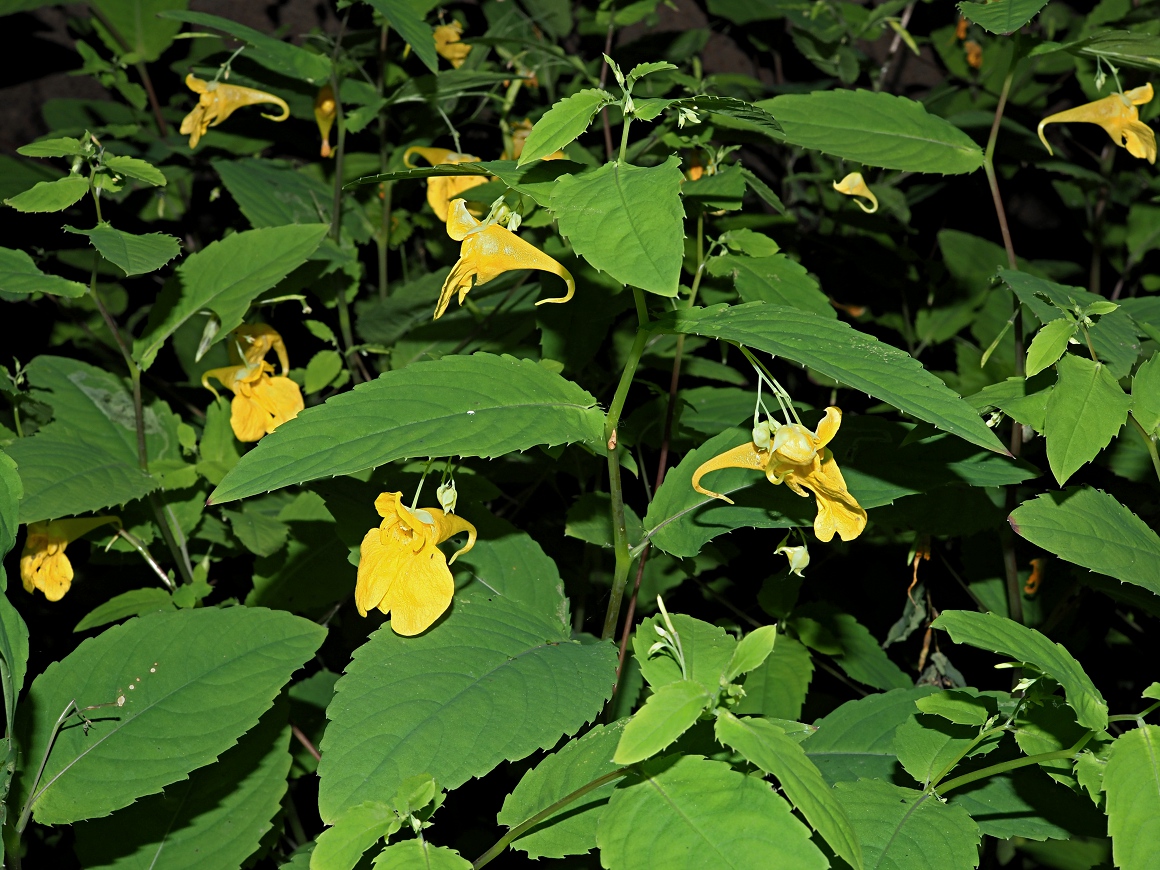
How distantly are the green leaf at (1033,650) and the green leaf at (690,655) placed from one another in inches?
8.6

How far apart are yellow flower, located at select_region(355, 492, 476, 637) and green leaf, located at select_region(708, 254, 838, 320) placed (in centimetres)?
63

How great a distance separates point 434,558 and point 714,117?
2.55ft

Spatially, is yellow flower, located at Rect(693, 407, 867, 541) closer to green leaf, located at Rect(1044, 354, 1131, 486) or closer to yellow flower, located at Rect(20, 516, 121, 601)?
green leaf, located at Rect(1044, 354, 1131, 486)

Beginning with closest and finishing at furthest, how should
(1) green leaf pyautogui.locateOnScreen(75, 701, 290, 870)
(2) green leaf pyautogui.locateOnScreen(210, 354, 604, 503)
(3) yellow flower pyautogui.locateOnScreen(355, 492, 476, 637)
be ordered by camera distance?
1. (2) green leaf pyautogui.locateOnScreen(210, 354, 604, 503)
2. (3) yellow flower pyautogui.locateOnScreen(355, 492, 476, 637)
3. (1) green leaf pyautogui.locateOnScreen(75, 701, 290, 870)

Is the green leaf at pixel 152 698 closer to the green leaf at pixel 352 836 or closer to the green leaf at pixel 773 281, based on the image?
the green leaf at pixel 352 836

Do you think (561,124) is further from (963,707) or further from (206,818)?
(206,818)

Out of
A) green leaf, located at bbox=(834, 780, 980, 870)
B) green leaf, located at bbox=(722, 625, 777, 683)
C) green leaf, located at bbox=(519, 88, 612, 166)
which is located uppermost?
green leaf, located at bbox=(519, 88, 612, 166)

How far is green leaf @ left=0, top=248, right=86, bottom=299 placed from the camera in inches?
50.8

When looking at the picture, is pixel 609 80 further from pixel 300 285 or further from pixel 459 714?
pixel 459 714

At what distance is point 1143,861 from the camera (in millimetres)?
818

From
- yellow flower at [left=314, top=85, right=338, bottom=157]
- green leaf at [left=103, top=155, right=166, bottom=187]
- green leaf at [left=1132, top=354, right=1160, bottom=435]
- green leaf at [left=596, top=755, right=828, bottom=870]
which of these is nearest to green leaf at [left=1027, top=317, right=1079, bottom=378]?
green leaf at [left=1132, top=354, right=1160, bottom=435]

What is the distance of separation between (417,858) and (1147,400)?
0.96 metres

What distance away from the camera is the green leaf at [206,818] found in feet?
3.80

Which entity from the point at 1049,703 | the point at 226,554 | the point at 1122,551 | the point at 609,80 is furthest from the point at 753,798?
the point at 609,80
